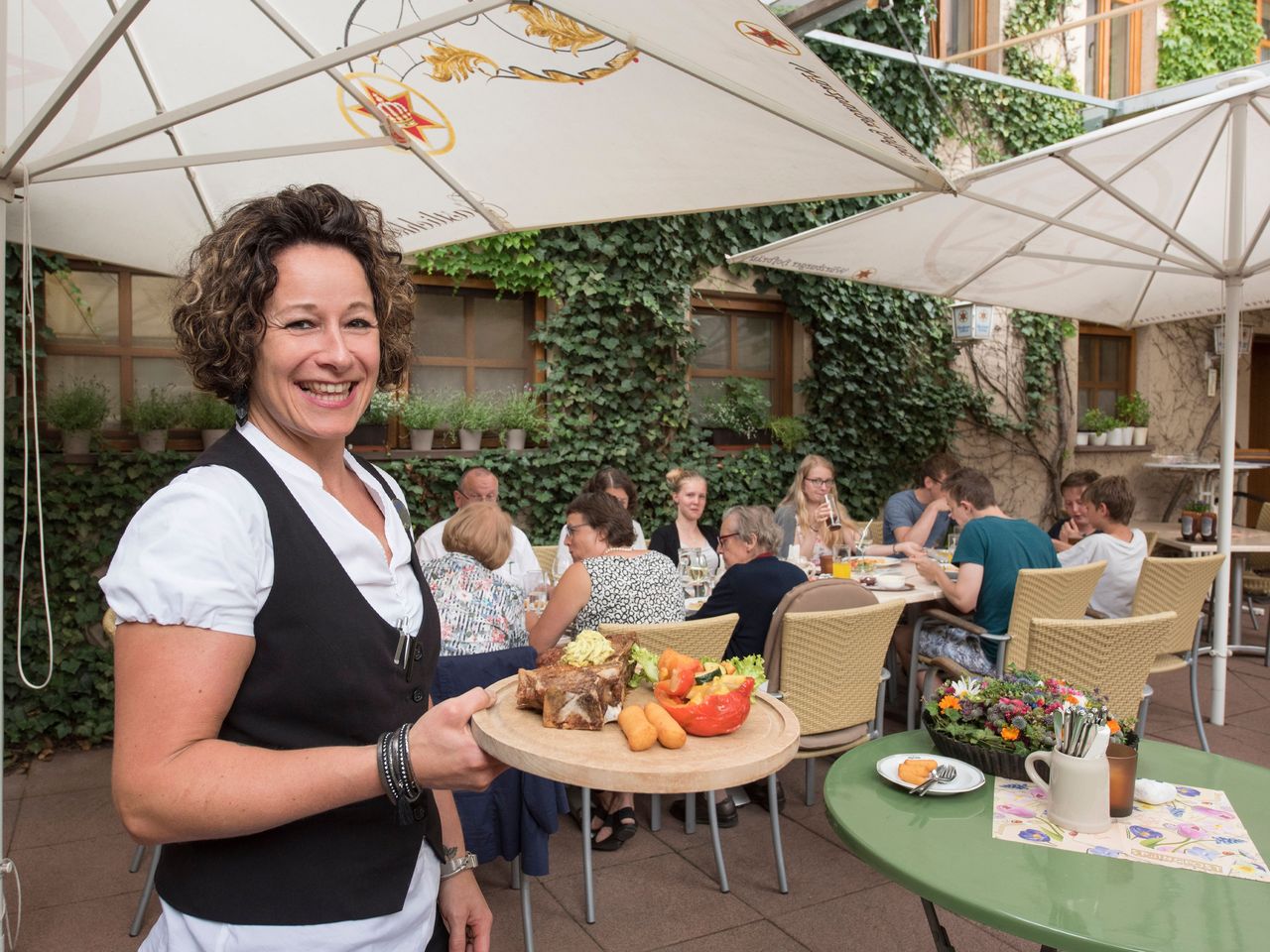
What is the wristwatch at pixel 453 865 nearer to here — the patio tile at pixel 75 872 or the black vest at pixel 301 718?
the black vest at pixel 301 718

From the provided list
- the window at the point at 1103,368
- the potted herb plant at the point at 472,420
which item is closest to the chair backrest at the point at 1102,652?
the potted herb plant at the point at 472,420

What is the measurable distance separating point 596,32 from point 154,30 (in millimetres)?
1379

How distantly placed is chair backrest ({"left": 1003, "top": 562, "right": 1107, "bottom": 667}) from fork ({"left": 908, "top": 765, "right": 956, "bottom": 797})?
8.01 feet

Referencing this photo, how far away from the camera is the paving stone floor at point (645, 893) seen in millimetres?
3127

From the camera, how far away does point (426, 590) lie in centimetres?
137

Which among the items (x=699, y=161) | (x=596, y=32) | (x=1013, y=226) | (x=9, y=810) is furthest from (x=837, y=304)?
(x=9, y=810)

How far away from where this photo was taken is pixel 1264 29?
10633mm

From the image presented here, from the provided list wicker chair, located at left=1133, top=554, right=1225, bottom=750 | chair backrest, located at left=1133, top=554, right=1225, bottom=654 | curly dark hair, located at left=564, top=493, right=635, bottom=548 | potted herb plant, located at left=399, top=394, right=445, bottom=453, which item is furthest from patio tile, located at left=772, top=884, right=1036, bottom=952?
potted herb plant, located at left=399, top=394, right=445, bottom=453

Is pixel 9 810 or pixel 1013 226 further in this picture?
pixel 1013 226

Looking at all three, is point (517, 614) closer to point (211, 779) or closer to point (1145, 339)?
point (211, 779)

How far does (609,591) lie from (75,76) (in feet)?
7.84

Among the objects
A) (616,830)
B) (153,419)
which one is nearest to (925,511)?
(616,830)

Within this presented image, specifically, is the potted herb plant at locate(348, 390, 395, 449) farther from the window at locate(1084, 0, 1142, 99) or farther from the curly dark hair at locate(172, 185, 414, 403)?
the window at locate(1084, 0, 1142, 99)

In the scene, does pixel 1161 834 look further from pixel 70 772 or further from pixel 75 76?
pixel 70 772
